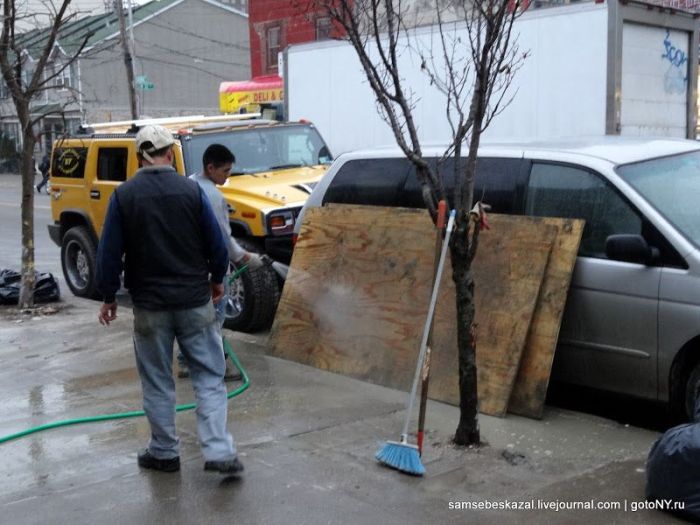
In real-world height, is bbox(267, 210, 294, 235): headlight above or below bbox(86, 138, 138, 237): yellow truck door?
below

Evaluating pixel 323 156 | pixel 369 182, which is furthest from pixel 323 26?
A: pixel 369 182

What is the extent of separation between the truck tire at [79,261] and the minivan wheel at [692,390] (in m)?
7.21

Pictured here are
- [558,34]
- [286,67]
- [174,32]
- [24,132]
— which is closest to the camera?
[24,132]

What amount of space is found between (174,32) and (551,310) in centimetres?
4565

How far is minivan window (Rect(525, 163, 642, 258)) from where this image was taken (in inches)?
228

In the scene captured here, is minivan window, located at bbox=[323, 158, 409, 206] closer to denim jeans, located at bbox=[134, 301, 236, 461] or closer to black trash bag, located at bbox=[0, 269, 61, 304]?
denim jeans, located at bbox=[134, 301, 236, 461]

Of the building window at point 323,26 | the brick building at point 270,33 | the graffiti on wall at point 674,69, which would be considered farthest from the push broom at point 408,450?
the brick building at point 270,33

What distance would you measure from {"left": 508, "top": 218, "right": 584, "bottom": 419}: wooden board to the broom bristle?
1.20 m

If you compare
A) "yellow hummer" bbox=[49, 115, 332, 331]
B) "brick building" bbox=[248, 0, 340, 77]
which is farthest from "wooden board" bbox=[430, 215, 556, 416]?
"brick building" bbox=[248, 0, 340, 77]

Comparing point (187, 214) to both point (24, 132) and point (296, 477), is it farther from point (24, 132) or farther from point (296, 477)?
point (24, 132)

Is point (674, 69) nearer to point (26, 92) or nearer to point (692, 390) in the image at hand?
point (692, 390)

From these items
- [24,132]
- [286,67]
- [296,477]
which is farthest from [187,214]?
[286,67]

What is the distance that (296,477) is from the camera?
15.9 ft

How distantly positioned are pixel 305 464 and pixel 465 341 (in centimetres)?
113
